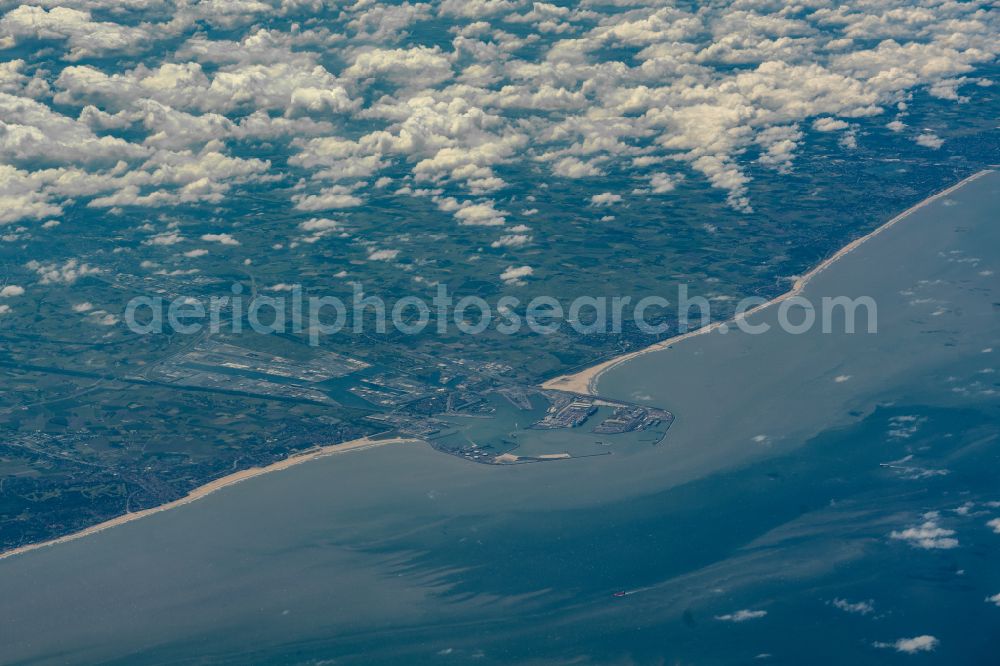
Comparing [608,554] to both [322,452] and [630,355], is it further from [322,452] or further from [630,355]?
[630,355]

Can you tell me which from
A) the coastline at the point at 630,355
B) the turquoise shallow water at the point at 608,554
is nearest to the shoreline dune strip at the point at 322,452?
the coastline at the point at 630,355

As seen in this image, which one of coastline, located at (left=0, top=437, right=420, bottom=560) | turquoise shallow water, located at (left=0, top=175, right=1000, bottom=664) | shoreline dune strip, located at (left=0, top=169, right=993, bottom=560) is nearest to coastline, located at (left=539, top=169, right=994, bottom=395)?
shoreline dune strip, located at (left=0, top=169, right=993, bottom=560)

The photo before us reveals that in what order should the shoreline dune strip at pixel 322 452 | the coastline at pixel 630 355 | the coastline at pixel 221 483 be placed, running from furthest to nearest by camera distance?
1. the coastline at pixel 630 355
2. the shoreline dune strip at pixel 322 452
3. the coastline at pixel 221 483

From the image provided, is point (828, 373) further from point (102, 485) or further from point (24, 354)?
point (24, 354)

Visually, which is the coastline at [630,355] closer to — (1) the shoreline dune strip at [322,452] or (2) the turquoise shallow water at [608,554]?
(1) the shoreline dune strip at [322,452]

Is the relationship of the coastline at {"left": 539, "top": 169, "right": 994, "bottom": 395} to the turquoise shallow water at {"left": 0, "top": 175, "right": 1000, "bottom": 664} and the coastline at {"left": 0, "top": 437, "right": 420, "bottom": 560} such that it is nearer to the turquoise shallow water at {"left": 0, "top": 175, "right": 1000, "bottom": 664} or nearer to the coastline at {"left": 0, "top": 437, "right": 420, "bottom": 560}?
the turquoise shallow water at {"left": 0, "top": 175, "right": 1000, "bottom": 664}
